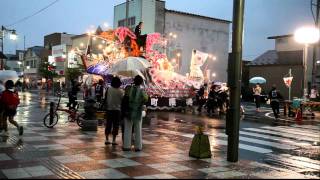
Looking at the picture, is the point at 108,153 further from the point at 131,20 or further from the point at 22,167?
the point at 131,20

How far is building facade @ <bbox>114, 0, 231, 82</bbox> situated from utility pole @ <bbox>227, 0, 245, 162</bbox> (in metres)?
36.6

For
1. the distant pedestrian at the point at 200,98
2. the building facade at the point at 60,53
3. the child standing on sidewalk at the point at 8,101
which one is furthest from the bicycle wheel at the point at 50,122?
the building facade at the point at 60,53

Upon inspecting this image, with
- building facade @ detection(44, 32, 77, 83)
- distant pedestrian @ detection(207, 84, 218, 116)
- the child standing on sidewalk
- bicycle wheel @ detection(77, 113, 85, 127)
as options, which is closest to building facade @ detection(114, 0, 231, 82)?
distant pedestrian @ detection(207, 84, 218, 116)

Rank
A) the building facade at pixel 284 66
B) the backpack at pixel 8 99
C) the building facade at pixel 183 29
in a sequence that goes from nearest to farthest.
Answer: the backpack at pixel 8 99 → the building facade at pixel 284 66 → the building facade at pixel 183 29

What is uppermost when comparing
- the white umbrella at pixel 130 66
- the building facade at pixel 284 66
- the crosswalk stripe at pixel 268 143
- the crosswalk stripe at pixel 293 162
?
the building facade at pixel 284 66

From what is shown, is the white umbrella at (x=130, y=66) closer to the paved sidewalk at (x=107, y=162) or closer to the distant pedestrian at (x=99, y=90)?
the distant pedestrian at (x=99, y=90)

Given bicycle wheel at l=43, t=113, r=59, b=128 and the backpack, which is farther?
bicycle wheel at l=43, t=113, r=59, b=128

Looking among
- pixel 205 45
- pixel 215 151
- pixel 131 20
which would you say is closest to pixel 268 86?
pixel 205 45

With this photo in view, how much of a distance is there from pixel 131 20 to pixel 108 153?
4033cm

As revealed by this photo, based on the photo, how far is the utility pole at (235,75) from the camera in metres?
9.22

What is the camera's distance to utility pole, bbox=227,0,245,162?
9219 millimetres

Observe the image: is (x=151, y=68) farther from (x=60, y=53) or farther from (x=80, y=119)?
(x=60, y=53)

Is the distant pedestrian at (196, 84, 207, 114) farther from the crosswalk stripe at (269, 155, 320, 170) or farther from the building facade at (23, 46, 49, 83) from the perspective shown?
the building facade at (23, 46, 49, 83)

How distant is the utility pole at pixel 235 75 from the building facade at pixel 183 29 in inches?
1441
